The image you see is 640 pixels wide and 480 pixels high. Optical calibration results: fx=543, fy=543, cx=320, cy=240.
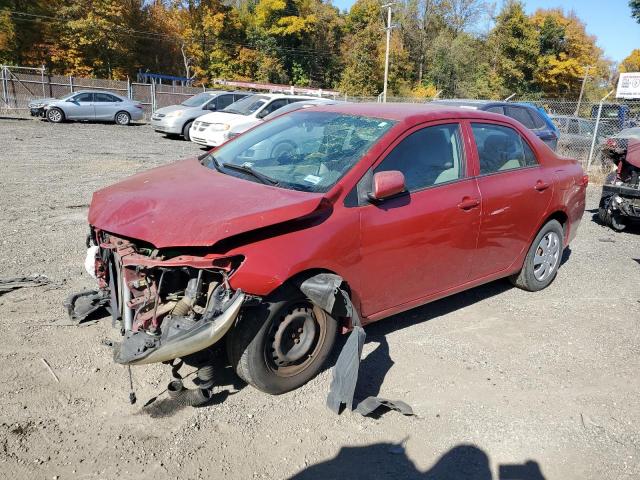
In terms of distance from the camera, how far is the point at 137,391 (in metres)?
3.47

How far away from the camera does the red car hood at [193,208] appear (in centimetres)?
308

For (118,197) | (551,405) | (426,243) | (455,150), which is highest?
(455,150)

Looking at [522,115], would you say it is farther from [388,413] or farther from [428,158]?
[388,413]

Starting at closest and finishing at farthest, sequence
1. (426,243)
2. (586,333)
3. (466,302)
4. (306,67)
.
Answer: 1. (426,243)
2. (586,333)
3. (466,302)
4. (306,67)

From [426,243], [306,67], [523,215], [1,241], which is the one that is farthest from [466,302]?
[306,67]

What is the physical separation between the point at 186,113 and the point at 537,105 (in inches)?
524

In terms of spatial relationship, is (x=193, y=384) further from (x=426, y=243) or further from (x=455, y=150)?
(x=455, y=150)

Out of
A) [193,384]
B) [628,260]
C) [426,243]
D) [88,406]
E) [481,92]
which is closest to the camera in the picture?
[88,406]

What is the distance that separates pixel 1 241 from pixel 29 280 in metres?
1.44

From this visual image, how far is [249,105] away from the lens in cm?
1622

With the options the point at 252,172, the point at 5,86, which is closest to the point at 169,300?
the point at 252,172

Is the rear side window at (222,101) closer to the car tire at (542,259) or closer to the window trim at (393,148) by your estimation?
the car tire at (542,259)

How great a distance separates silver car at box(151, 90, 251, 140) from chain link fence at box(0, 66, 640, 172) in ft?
33.4

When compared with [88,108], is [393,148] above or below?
above
